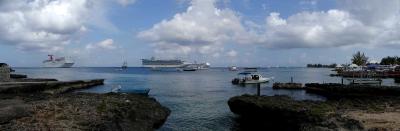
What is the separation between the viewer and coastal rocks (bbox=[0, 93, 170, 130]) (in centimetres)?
2194

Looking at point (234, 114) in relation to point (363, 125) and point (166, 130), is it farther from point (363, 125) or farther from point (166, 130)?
point (363, 125)

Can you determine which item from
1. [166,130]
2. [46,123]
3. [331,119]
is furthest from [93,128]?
[331,119]

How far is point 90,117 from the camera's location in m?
25.0

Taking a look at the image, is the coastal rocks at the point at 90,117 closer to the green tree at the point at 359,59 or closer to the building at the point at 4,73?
the building at the point at 4,73

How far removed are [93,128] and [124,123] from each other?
3.50 meters

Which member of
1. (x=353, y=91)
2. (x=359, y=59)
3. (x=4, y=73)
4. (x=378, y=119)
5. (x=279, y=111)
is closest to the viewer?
(x=378, y=119)

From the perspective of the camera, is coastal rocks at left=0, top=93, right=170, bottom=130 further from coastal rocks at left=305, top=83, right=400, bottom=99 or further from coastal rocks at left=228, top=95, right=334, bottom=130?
coastal rocks at left=305, top=83, right=400, bottom=99

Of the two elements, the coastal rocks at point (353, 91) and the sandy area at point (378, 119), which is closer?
the sandy area at point (378, 119)

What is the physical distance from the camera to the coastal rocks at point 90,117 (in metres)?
21.9

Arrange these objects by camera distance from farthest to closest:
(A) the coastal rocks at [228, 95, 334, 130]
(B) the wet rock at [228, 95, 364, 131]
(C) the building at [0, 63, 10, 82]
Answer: (C) the building at [0, 63, 10, 82] < (A) the coastal rocks at [228, 95, 334, 130] < (B) the wet rock at [228, 95, 364, 131]

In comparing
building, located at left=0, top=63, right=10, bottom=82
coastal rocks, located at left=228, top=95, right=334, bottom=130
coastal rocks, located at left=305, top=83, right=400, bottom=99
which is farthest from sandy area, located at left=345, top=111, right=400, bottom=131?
building, located at left=0, top=63, right=10, bottom=82

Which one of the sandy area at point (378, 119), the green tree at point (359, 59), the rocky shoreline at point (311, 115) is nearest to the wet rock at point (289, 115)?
the rocky shoreline at point (311, 115)

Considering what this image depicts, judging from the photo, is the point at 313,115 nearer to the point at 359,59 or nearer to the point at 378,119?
the point at 378,119

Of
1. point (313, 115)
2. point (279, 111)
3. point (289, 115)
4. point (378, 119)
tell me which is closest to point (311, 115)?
point (313, 115)
